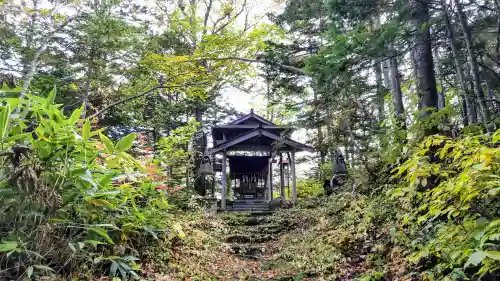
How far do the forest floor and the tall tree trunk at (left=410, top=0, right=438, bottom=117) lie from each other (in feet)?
6.54

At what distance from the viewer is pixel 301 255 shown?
17.8 ft

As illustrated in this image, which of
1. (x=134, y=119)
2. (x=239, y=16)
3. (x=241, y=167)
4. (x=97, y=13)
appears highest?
(x=239, y=16)

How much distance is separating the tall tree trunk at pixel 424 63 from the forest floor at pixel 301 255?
1.99 m

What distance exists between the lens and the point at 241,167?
16.7 metres

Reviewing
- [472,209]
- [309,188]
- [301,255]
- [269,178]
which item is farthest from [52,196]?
[309,188]

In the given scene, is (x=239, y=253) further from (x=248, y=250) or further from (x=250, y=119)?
(x=250, y=119)

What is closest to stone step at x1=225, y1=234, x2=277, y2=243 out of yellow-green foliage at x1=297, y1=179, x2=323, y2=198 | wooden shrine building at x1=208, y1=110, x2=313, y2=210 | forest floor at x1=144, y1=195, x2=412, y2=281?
forest floor at x1=144, y1=195, x2=412, y2=281

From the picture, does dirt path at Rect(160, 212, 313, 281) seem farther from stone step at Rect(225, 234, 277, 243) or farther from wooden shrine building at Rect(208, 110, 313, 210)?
wooden shrine building at Rect(208, 110, 313, 210)

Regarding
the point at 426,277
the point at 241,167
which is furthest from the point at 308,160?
the point at 426,277

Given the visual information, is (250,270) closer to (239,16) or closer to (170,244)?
(170,244)

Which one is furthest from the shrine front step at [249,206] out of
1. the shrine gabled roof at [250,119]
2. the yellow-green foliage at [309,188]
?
the shrine gabled roof at [250,119]

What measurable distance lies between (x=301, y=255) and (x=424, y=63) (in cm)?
374

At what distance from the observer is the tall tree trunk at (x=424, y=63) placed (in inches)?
178

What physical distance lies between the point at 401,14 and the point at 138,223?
185 inches
